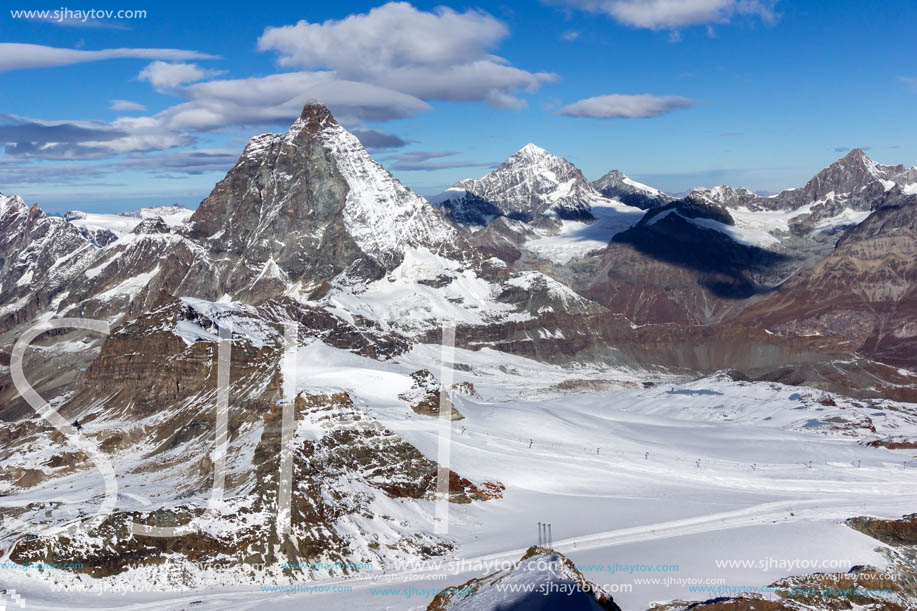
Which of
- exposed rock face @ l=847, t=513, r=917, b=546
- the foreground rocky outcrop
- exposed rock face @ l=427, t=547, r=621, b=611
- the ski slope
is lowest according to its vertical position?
the ski slope

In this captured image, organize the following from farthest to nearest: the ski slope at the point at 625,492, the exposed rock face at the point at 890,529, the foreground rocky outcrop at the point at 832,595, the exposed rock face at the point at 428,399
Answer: the exposed rock face at the point at 428,399 → the exposed rock face at the point at 890,529 → the ski slope at the point at 625,492 → the foreground rocky outcrop at the point at 832,595

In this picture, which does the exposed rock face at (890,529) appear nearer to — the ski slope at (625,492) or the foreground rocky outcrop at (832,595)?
the ski slope at (625,492)

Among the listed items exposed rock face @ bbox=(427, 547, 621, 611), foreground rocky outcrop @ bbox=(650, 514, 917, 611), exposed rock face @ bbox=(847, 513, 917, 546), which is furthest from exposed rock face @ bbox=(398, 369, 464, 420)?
exposed rock face @ bbox=(427, 547, 621, 611)

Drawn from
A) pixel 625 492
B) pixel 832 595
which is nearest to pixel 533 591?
pixel 832 595

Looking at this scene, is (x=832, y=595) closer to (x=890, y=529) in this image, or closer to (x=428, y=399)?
(x=890, y=529)

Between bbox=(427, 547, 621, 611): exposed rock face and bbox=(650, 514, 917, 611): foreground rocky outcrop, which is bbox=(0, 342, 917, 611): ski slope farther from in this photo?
bbox=(427, 547, 621, 611): exposed rock face

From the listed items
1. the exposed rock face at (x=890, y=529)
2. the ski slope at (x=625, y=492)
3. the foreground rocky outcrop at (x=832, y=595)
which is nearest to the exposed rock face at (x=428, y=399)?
the ski slope at (x=625, y=492)

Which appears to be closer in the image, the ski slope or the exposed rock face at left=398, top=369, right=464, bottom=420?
the ski slope

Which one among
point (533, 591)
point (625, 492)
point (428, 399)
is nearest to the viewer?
point (533, 591)
